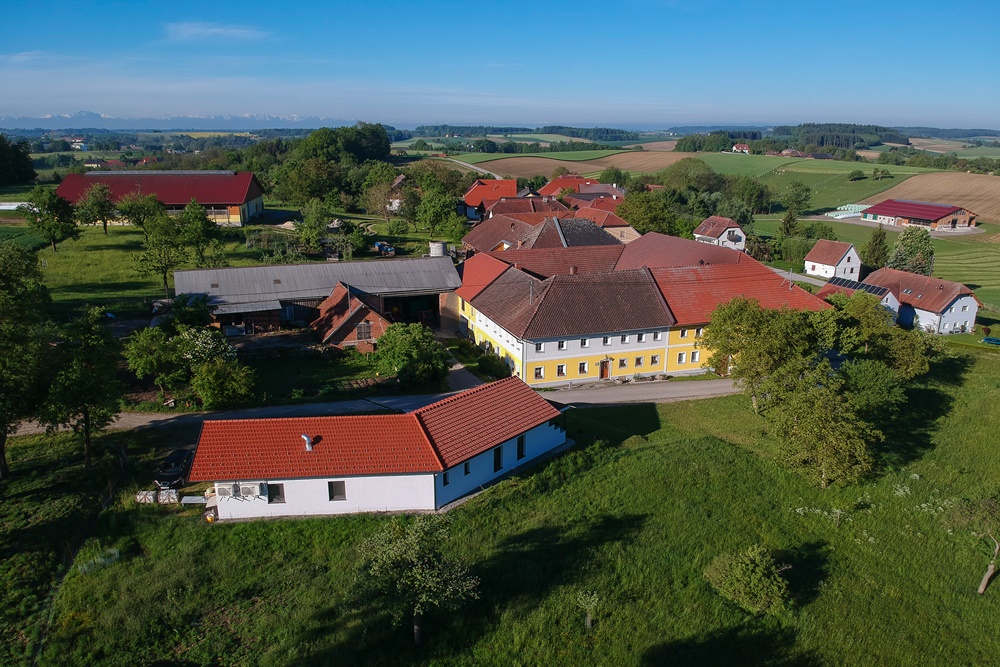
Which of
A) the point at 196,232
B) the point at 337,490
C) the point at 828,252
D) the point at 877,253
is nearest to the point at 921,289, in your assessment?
the point at 828,252

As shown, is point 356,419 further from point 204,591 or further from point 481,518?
point 204,591

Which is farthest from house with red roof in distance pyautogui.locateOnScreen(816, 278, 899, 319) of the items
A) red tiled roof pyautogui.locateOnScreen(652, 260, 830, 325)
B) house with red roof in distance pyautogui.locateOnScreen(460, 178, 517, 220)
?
house with red roof in distance pyautogui.locateOnScreen(460, 178, 517, 220)

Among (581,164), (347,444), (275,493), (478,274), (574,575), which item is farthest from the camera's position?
(581,164)

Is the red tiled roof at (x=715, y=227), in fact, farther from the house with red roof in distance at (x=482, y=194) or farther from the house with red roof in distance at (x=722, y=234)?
the house with red roof in distance at (x=482, y=194)

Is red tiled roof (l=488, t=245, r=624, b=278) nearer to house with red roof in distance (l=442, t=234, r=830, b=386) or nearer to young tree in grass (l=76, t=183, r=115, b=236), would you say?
house with red roof in distance (l=442, t=234, r=830, b=386)

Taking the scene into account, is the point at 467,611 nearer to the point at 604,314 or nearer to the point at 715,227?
the point at 604,314

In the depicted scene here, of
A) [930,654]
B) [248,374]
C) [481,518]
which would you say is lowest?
[930,654]

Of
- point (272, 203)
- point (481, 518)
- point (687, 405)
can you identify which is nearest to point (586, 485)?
point (481, 518)
